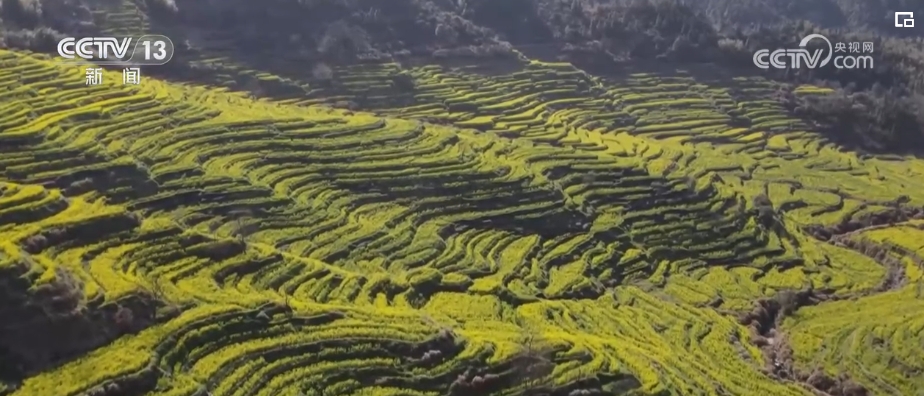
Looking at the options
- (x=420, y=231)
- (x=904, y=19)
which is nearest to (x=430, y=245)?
(x=420, y=231)

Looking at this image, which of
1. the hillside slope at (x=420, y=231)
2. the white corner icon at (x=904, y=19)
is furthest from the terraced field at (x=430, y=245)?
the white corner icon at (x=904, y=19)

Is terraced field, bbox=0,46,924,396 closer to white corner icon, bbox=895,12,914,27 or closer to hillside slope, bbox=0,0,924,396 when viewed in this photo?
hillside slope, bbox=0,0,924,396

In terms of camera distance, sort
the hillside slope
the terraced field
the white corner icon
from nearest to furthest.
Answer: the hillside slope < the terraced field < the white corner icon

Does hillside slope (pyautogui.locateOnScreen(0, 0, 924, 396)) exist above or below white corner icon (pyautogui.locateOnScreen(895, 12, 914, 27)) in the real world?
below

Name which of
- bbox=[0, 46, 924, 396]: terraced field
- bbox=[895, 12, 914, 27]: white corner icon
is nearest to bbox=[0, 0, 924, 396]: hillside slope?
bbox=[0, 46, 924, 396]: terraced field

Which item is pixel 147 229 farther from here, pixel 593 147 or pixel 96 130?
pixel 593 147

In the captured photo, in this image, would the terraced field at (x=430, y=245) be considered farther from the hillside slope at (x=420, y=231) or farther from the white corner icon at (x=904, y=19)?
the white corner icon at (x=904, y=19)

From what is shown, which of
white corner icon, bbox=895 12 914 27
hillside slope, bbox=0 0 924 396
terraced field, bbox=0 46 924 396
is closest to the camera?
hillside slope, bbox=0 0 924 396

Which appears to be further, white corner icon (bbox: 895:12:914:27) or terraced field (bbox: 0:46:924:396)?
white corner icon (bbox: 895:12:914:27)

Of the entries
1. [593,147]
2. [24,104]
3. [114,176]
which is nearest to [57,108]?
[24,104]
